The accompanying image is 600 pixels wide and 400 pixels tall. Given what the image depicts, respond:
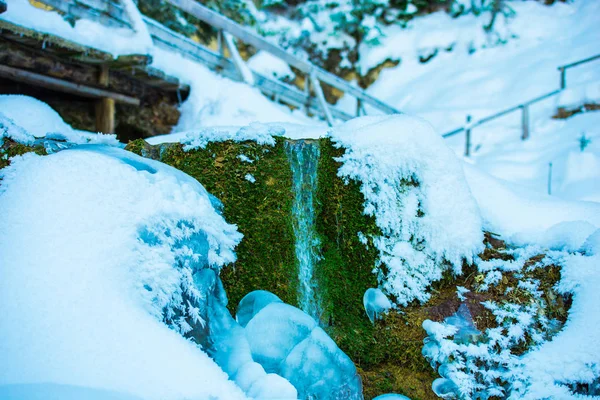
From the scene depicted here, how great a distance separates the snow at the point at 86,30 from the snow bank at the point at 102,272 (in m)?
2.20

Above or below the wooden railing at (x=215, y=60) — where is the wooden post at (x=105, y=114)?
below

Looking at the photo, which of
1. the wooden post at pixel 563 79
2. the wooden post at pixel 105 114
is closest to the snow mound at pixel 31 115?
the wooden post at pixel 105 114

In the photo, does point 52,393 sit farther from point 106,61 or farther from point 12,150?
point 106,61

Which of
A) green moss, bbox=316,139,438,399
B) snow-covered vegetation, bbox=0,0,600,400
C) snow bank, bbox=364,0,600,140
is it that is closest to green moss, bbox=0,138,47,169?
snow-covered vegetation, bbox=0,0,600,400

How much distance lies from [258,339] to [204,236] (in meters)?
0.72

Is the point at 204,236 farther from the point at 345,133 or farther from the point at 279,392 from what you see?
the point at 345,133

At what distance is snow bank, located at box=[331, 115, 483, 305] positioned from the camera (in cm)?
344

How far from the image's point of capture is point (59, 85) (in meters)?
4.94

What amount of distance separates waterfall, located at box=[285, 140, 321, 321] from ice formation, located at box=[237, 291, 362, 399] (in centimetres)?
64

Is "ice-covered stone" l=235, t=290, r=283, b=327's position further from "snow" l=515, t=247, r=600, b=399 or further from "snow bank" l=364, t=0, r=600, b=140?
"snow bank" l=364, t=0, r=600, b=140

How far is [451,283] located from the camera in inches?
136

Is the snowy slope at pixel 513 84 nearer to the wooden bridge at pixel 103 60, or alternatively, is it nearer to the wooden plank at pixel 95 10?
the wooden bridge at pixel 103 60

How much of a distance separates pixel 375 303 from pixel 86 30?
400 centimetres

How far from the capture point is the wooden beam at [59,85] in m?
4.53
